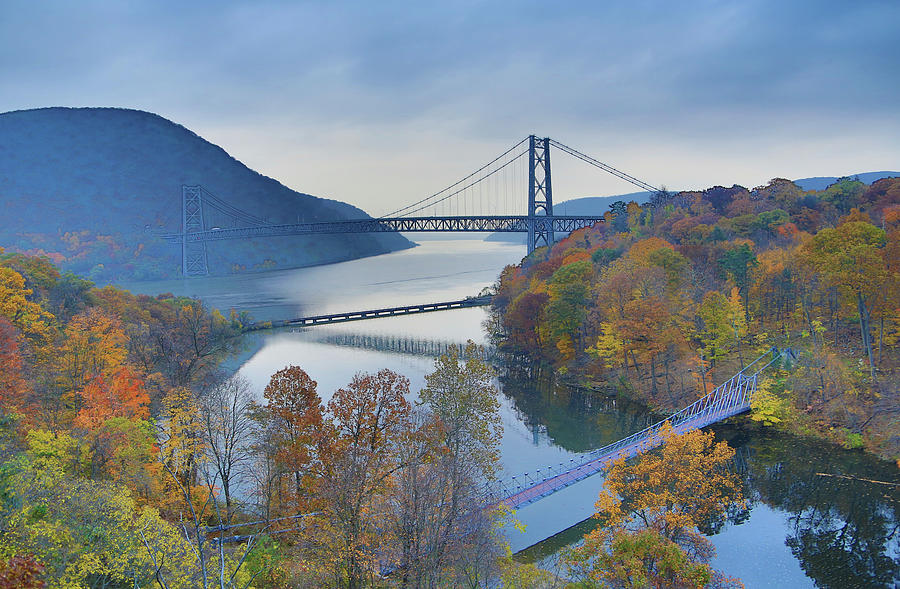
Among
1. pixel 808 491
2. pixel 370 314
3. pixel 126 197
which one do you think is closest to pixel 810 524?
pixel 808 491

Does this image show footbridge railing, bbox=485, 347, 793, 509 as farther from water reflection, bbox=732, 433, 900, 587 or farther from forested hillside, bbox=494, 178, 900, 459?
water reflection, bbox=732, 433, 900, 587

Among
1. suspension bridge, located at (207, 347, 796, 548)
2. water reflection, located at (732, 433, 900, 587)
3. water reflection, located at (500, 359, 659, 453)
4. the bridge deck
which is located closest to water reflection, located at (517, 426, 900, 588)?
water reflection, located at (732, 433, 900, 587)

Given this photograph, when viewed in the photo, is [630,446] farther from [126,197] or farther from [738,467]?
[126,197]

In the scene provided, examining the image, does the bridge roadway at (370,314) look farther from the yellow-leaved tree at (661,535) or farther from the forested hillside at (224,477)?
the yellow-leaved tree at (661,535)

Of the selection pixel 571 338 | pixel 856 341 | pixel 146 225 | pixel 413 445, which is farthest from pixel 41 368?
pixel 146 225

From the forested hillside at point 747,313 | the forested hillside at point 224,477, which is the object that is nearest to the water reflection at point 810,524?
the forested hillside at point 747,313
